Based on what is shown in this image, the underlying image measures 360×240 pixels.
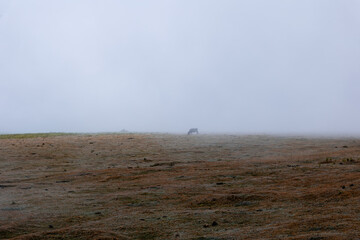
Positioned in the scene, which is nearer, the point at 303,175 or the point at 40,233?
the point at 40,233

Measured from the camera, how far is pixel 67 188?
534 inches

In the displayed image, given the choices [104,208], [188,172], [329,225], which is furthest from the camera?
[188,172]

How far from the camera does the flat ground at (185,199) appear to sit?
834cm

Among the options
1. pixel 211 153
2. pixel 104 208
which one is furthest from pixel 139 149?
pixel 104 208

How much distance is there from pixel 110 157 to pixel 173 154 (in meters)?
3.13

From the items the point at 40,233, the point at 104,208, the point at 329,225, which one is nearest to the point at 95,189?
the point at 104,208

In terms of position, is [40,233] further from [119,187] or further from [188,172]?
[188,172]

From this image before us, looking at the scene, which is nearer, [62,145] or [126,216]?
[126,216]

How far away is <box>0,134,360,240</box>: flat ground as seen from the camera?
8336 millimetres

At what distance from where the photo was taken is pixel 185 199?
441 inches

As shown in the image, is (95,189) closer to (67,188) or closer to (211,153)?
(67,188)

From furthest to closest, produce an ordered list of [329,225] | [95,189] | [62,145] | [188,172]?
[62,145] < [188,172] < [95,189] < [329,225]

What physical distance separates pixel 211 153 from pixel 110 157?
16.5 feet

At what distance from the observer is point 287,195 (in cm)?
1096
